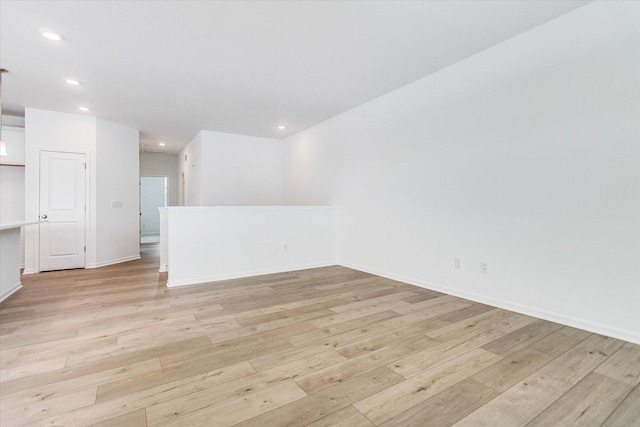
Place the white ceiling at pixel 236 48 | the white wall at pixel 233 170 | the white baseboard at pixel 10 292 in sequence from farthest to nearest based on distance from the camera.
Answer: the white wall at pixel 233 170 → the white baseboard at pixel 10 292 → the white ceiling at pixel 236 48

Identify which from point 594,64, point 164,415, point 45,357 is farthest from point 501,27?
point 45,357

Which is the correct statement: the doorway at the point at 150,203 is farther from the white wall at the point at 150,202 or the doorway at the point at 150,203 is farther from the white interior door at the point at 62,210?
the white interior door at the point at 62,210

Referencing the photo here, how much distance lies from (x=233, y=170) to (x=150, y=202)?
6313 millimetres

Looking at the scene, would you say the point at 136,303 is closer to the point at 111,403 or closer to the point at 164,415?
the point at 111,403

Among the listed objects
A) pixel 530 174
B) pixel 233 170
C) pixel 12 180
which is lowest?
pixel 530 174

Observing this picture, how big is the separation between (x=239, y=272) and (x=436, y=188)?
9.86 ft

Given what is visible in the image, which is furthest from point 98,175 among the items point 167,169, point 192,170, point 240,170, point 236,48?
point 236,48

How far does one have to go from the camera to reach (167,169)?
912 cm

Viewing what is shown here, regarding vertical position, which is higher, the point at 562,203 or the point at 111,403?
the point at 562,203

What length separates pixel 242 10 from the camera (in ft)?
8.12

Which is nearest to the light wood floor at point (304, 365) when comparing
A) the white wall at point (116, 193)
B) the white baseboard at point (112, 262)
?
the white baseboard at point (112, 262)

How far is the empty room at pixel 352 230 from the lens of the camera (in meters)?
1.70

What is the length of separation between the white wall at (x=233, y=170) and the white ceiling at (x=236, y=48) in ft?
Answer: 5.48

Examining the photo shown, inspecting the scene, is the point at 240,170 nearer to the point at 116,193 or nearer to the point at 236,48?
the point at 116,193
